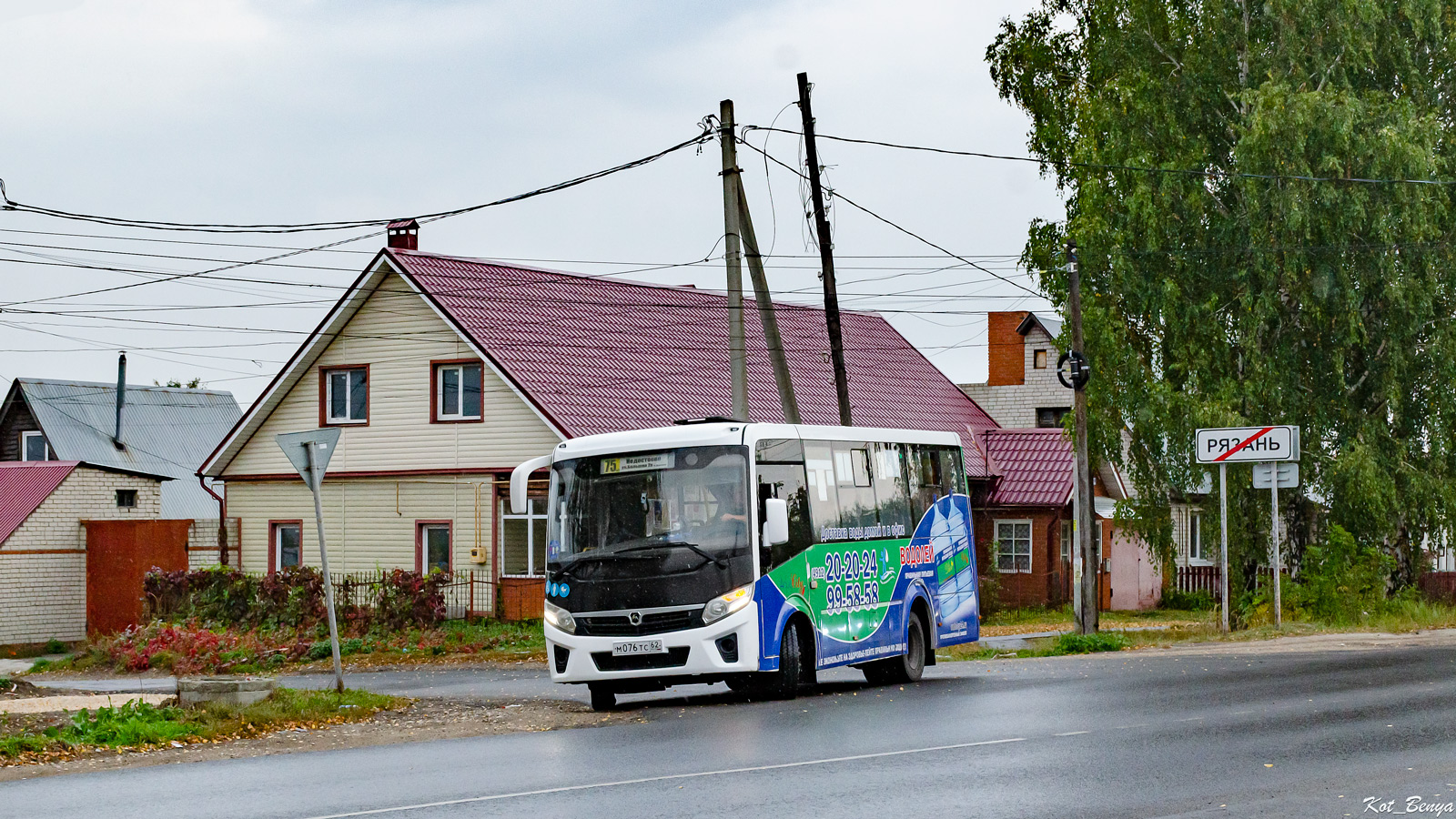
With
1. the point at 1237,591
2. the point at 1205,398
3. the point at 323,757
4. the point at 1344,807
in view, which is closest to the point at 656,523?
the point at 323,757

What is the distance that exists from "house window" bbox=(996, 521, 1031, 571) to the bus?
21532 mm

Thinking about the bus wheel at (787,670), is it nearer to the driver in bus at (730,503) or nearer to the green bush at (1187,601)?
the driver in bus at (730,503)

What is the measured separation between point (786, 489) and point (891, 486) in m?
2.50

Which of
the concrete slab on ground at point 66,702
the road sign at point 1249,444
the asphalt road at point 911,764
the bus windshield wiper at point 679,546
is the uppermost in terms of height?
the road sign at point 1249,444

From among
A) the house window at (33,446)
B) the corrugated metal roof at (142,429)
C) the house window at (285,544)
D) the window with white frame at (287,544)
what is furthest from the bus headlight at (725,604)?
the house window at (33,446)

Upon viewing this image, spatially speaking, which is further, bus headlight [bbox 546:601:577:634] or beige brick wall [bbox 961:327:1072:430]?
beige brick wall [bbox 961:327:1072:430]

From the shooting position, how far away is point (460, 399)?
34844mm

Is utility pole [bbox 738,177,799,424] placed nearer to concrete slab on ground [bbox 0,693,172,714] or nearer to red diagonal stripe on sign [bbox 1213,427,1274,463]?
red diagonal stripe on sign [bbox 1213,427,1274,463]

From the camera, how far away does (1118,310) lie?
31.4m

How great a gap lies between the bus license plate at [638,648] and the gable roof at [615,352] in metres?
14.9

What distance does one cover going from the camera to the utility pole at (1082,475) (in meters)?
27.2

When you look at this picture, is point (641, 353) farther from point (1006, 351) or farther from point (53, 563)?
point (1006, 351)

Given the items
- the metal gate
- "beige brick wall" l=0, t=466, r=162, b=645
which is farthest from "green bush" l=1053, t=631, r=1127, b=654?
"beige brick wall" l=0, t=466, r=162, b=645

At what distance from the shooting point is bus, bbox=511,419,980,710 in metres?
16.8
